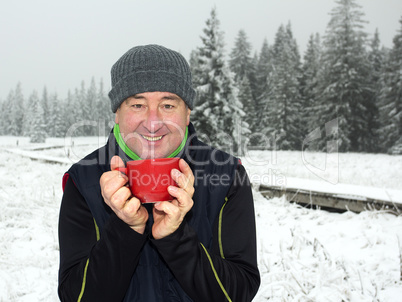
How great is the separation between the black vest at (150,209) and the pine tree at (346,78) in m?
Result: 29.4

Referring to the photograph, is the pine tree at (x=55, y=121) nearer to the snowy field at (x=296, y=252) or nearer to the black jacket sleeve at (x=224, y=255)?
the snowy field at (x=296, y=252)

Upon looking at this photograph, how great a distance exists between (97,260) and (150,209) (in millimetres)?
522

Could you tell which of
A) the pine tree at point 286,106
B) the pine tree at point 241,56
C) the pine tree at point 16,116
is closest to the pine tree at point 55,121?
the pine tree at point 16,116

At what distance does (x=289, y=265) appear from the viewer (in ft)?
12.4

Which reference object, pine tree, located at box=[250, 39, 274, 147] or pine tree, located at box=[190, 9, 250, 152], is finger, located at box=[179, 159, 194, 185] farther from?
pine tree, located at box=[250, 39, 274, 147]

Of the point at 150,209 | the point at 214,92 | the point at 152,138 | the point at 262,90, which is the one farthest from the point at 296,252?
the point at 262,90

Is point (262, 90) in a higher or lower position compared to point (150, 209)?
higher

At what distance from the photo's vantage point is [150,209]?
2.06m

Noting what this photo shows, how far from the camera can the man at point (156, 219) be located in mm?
1597

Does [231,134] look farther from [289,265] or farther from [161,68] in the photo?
[161,68]

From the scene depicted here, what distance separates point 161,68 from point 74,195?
104 cm

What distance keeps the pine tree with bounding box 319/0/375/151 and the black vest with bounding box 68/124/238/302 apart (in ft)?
96.4

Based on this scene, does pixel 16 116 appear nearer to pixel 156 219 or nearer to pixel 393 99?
pixel 393 99

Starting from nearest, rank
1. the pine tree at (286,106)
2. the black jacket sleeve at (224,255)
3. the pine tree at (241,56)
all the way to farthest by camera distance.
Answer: the black jacket sleeve at (224,255)
the pine tree at (286,106)
the pine tree at (241,56)
